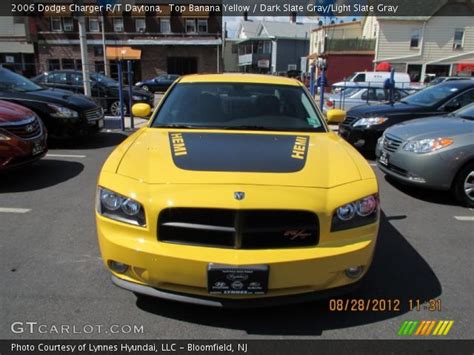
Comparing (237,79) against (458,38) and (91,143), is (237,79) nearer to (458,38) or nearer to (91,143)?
(91,143)

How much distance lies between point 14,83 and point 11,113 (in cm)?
309

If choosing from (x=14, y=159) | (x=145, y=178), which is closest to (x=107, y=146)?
(x=14, y=159)

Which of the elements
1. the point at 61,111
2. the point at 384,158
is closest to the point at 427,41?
the point at 384,158

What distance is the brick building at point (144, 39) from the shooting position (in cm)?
3662

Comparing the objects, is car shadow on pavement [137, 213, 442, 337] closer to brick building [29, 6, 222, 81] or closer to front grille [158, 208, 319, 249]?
front grille [158, 208, 319, 249]

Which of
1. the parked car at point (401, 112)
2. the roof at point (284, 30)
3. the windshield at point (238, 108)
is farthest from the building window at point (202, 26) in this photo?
the windshield at point (238, 108)

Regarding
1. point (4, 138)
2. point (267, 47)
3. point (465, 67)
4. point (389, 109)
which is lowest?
point (4, 138)

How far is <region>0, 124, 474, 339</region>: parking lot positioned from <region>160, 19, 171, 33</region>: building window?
3548 centimetres

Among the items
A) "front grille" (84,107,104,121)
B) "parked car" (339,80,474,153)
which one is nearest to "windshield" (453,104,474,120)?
"parked car" (339,80,474,153)

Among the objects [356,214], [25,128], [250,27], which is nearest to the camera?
[356,214]

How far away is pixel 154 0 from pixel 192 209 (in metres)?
39.0

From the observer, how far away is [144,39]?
37.7 meters
